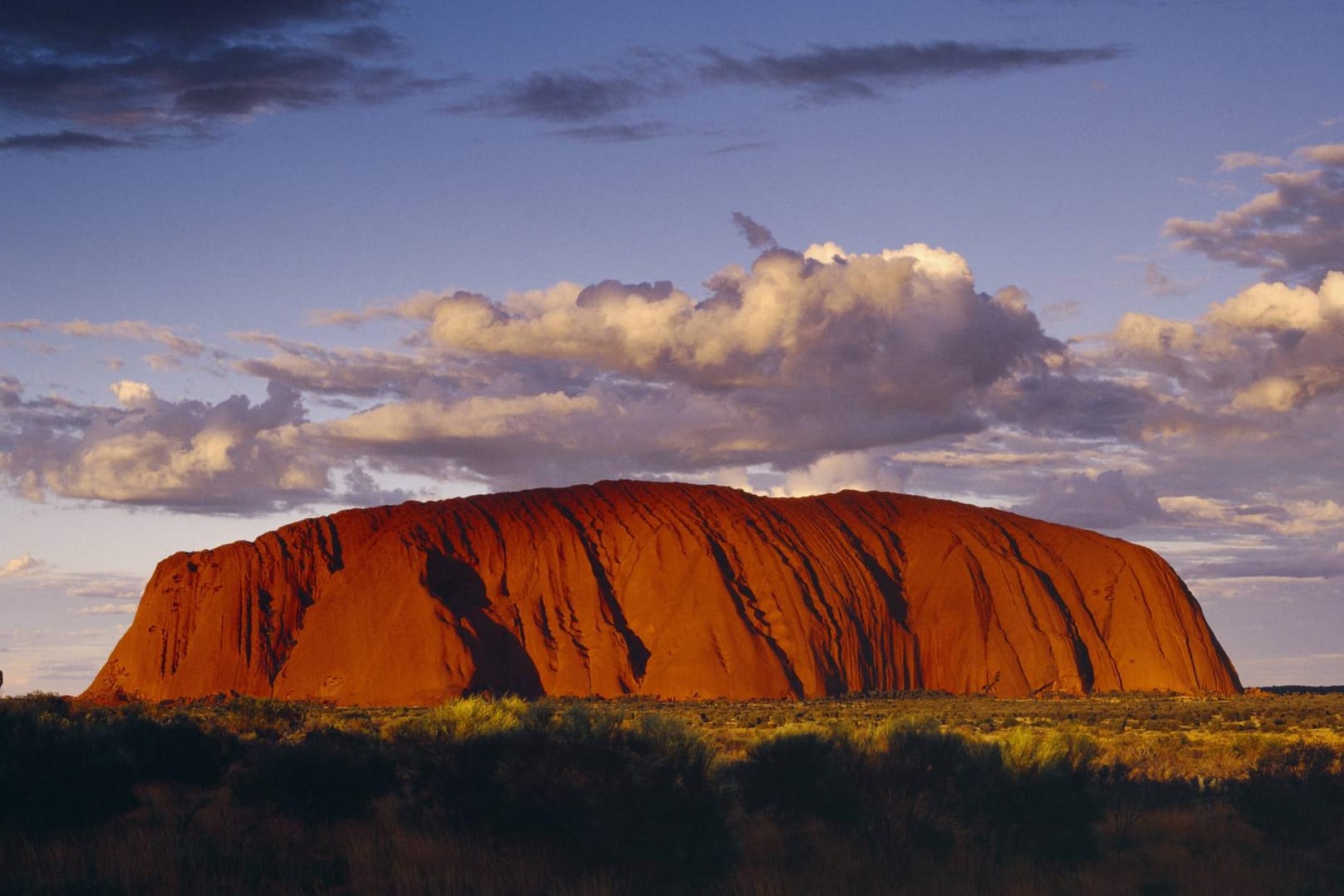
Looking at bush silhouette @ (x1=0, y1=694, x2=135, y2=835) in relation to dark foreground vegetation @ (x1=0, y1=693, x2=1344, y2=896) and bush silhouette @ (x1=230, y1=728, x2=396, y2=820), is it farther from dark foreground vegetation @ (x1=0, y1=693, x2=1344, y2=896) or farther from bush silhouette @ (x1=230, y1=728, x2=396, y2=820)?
bush silhouette @ (x1=230, y1=728, x2=396, y2=820)

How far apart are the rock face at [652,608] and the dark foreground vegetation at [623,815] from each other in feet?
180

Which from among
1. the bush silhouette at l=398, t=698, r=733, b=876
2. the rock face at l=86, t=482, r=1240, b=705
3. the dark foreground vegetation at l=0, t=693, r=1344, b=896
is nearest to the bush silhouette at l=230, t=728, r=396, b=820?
the dark foreground vegetation at l=0, t=693, r=1344, b=896

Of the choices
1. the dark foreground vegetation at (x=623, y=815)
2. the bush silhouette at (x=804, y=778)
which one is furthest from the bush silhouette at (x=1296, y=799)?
the bush silhouette at (x=804, y=778)

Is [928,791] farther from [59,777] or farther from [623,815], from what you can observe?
[59,777]

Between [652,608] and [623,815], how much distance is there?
6533cm

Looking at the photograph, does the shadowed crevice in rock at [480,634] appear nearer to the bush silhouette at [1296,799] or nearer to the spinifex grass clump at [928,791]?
the bush silhouette at [1296,799]

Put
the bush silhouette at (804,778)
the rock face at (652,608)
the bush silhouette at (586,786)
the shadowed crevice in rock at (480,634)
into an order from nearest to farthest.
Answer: the bush silhouette at (586,786), the bush silhouette at (804,778), the shadowed crevice in rock at (480,634), the rock face at (652,608)

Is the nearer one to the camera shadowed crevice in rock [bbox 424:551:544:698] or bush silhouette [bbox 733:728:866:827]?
bush silhouette [bbox 733:728:866:827]

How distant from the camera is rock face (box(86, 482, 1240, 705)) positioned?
73562 millimetres

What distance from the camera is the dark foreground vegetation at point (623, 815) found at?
40.2ft

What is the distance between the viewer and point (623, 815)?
12656mm

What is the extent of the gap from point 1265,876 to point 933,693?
65371mm

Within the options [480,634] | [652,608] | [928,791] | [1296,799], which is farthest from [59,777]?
[652,608]

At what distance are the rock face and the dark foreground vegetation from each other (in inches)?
2161
